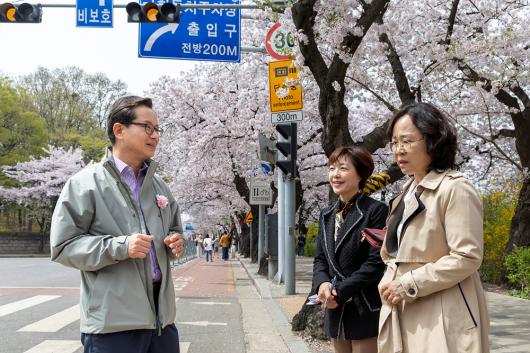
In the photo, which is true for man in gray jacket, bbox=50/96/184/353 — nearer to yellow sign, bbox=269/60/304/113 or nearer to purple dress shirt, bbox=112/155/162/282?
purple dress shirt, bbox=112/155/162/282

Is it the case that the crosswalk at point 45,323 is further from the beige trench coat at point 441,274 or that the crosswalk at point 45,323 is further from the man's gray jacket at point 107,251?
the beige trench coat at point 441,274

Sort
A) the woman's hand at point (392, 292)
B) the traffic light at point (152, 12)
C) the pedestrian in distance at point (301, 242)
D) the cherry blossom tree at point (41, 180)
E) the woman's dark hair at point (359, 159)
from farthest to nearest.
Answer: the cherry blossom tree at point (41, 180) < the pedestrian in distance at point (301, 242) < the traffic light at point (152, 12) < the woman's dark hair at point (359, 159) < the woman's hand at point (392, 292)

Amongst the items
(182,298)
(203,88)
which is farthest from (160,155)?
(182,298)

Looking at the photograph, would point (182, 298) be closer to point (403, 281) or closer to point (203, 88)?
point (403, 281)

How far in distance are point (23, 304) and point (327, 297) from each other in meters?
8.45

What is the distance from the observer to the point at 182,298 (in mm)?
12742

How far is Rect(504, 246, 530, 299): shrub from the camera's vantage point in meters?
12.2

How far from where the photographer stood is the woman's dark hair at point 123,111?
297 cm

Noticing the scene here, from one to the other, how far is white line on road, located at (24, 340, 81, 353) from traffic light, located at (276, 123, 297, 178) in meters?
5.51

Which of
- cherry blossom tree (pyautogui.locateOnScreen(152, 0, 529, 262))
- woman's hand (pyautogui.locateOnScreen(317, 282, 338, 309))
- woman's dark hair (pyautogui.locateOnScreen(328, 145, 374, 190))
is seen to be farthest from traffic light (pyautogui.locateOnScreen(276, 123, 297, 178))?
woman's hand (pyautogui.locateOnScreen(317, 282, 338, 309))

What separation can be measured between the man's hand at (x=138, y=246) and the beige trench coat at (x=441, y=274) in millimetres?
1099

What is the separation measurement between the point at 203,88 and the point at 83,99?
33.1 m

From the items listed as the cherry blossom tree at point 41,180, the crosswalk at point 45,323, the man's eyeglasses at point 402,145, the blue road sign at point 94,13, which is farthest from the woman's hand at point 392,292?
A: the cherry blossom tree at point 41,180

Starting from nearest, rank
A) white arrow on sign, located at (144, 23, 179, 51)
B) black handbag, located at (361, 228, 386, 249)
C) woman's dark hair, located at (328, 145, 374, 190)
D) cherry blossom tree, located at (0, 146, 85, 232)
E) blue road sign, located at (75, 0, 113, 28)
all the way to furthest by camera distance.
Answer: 1. black handbag, located at (361, 228, 386, 249)
2. woman's dark hair, located at (328, 145, 374, 190)
3. blue road sign, located at (75, 0, 113, 28)
4. white arrow on sign, located at (144, 23, 179, 51)
5. cherry blossom tree, located at (0, 146, 85, 232)
